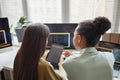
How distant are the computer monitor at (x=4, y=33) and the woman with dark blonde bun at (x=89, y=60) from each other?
2.88 ft

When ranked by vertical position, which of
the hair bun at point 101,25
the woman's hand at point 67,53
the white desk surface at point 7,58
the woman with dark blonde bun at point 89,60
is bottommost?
the white desk surface at point 7,58

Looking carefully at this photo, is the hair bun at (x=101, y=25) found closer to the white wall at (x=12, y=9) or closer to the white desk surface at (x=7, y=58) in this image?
the white desk surface at (x=7, y=58)

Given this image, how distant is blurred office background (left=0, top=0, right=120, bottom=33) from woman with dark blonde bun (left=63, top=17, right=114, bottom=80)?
0.85m

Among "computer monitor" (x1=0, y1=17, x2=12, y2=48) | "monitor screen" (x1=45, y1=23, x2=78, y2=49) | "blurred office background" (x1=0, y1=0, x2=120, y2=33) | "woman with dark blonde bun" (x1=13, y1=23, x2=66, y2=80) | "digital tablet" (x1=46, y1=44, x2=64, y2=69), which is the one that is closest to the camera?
"woman with dark blonde bun" (x1=13, y1=23, x2=66, y2=80)

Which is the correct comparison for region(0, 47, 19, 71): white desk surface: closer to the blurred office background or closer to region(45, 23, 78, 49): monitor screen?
region(45, 23, 78, 49): monitor screen

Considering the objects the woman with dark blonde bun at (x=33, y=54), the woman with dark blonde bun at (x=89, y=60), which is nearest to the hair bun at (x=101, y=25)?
the woman with dark blonde bun at (x=89, y=60)

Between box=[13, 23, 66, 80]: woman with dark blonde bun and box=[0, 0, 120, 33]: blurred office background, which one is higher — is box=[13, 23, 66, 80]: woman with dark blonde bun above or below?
below

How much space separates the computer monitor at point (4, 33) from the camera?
1.69m

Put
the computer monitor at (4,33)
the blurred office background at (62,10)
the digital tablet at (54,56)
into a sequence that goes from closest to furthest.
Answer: the digital tablet at (54,56), the computer monitor at (4,33), the blurred office background at (62,10)

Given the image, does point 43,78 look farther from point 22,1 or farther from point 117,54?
point 22,1

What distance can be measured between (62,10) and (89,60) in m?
1.31

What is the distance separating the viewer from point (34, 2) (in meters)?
2.37

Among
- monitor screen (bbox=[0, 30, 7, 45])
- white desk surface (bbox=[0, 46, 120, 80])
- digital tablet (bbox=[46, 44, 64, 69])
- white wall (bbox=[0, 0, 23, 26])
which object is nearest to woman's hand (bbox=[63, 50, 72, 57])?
digital tablet (bbox=[46, 44, 64, 69])

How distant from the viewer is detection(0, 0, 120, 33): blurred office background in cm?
195
